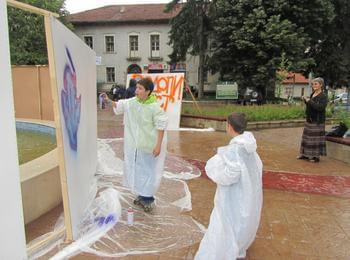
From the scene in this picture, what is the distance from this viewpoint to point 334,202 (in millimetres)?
5324

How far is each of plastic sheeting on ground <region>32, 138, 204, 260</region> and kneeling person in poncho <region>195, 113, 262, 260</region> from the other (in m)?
0.78

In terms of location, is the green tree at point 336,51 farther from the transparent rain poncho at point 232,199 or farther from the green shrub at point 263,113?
the transparent rain poncho at point 232,199

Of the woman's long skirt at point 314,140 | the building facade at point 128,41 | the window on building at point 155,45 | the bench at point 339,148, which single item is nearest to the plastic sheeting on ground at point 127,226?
the woman's long skirt at point 314,140

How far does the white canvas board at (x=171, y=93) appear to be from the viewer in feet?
40.5

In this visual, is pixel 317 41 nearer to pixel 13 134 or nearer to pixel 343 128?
pixel 343 128

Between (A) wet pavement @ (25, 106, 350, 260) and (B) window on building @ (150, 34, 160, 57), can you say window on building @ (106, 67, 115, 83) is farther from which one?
(A) wet pavement @ (25, 106, 350, 260)

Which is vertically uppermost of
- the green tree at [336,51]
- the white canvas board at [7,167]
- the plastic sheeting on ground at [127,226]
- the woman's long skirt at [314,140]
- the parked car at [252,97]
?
the green tree at [336,51]

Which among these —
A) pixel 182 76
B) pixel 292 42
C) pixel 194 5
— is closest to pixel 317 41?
pixel 292 42

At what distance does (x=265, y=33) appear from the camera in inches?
938

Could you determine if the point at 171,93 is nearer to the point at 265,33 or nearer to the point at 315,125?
the point at 315,125

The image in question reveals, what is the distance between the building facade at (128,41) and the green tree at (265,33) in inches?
576

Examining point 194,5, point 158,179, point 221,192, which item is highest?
point 194,5

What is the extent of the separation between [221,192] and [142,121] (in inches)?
64.0

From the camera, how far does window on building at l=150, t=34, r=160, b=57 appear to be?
41438mm
